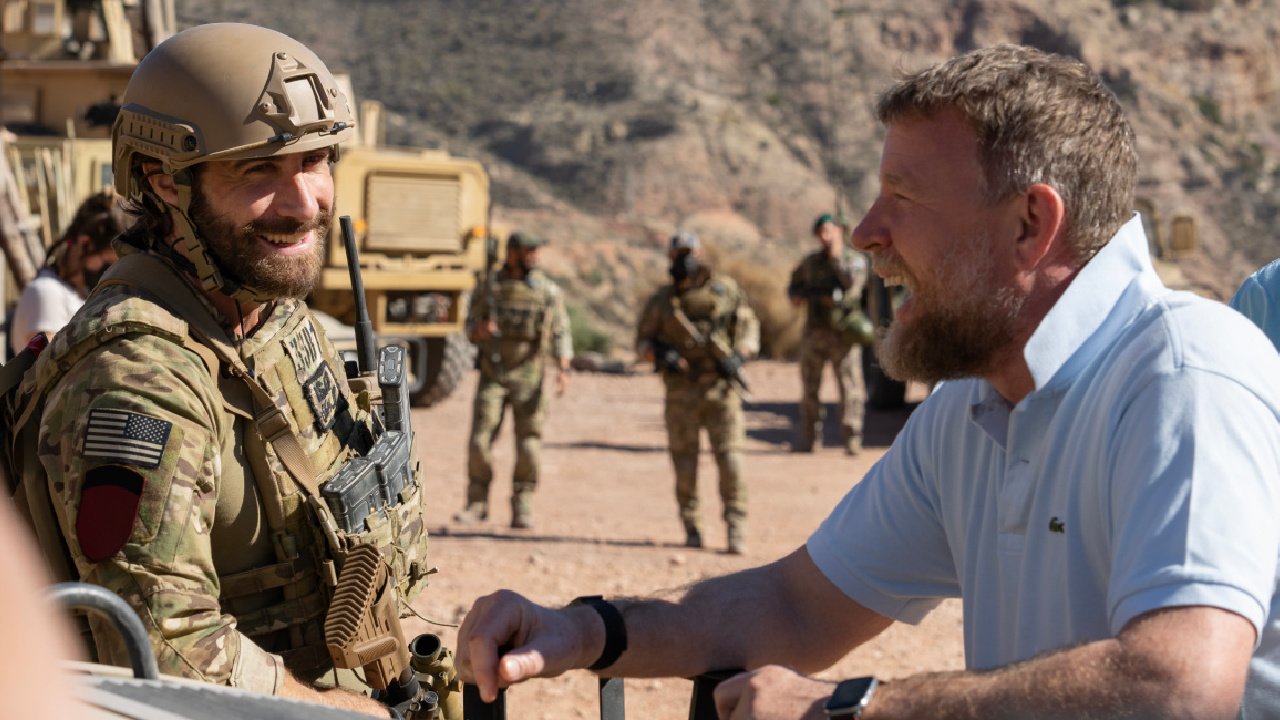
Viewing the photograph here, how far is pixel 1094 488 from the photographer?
1.57 m

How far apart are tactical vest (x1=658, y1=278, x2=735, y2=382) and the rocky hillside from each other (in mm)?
22093

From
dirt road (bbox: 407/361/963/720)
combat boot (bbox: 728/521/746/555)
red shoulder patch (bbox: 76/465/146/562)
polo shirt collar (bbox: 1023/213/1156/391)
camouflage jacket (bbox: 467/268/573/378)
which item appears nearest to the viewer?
polo shirt collar (bbox: 1023/213/1156/391)

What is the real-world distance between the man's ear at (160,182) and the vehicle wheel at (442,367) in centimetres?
994

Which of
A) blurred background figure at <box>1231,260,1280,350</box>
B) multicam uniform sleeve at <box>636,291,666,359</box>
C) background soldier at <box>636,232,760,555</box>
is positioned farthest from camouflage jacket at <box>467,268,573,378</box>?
blurred background figure at <box>1231,260,1280,350</box>

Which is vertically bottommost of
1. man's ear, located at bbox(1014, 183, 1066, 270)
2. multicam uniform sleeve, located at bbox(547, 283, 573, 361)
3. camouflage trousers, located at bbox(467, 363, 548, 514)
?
camouflage trousers, located at bbox(467, 363, 548, 514)

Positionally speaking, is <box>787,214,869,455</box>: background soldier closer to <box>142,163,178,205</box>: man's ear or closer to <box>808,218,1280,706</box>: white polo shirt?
<box>142,163,178,205</box>: man's ear

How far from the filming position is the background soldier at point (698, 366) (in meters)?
7.61

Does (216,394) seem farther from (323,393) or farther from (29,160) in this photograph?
(29,160)

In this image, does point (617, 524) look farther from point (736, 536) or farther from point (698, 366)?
point (698, 366)

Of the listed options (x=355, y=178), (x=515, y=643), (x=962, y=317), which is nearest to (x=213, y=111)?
(x=515, y=643)

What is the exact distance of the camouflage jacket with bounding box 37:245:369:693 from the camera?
186 centimetres

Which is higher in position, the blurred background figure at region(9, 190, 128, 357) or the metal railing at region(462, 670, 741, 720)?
the metal railing at region(462, 670, 741, 720)

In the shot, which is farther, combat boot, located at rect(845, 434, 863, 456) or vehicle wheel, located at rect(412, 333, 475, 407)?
vehicle wheel, located at rect(412, 333, 475, 407)

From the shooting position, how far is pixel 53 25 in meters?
11.1
